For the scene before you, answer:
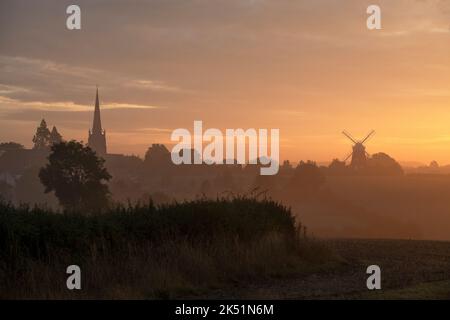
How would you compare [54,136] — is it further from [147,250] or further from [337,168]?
[147,250]

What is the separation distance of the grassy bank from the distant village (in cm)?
8128

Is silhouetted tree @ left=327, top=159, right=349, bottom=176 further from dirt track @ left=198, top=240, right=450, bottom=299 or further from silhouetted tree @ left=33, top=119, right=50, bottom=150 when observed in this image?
dirt track @ left=198, top=240, right=450, bottom=299

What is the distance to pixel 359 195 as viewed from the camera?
121m

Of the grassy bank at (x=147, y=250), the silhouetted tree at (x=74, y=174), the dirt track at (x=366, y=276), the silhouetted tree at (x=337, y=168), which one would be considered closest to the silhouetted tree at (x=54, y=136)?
the silhouetted tree at (x=337, y=168)

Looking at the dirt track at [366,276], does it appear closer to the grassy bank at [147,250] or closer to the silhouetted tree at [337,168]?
the grassy bank at [147,250]

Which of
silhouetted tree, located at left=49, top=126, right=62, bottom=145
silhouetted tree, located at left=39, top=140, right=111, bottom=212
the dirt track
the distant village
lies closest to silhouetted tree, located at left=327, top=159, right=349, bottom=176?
the distant village

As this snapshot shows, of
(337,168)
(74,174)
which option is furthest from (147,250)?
(337,168)

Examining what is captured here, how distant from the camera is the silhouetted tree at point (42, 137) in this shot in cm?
14575

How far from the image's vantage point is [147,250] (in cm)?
1435

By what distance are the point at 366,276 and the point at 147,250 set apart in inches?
210

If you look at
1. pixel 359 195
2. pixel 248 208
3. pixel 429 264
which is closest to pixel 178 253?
pixel 248 208

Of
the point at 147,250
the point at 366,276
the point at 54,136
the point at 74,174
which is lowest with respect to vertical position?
the point at 366,276
